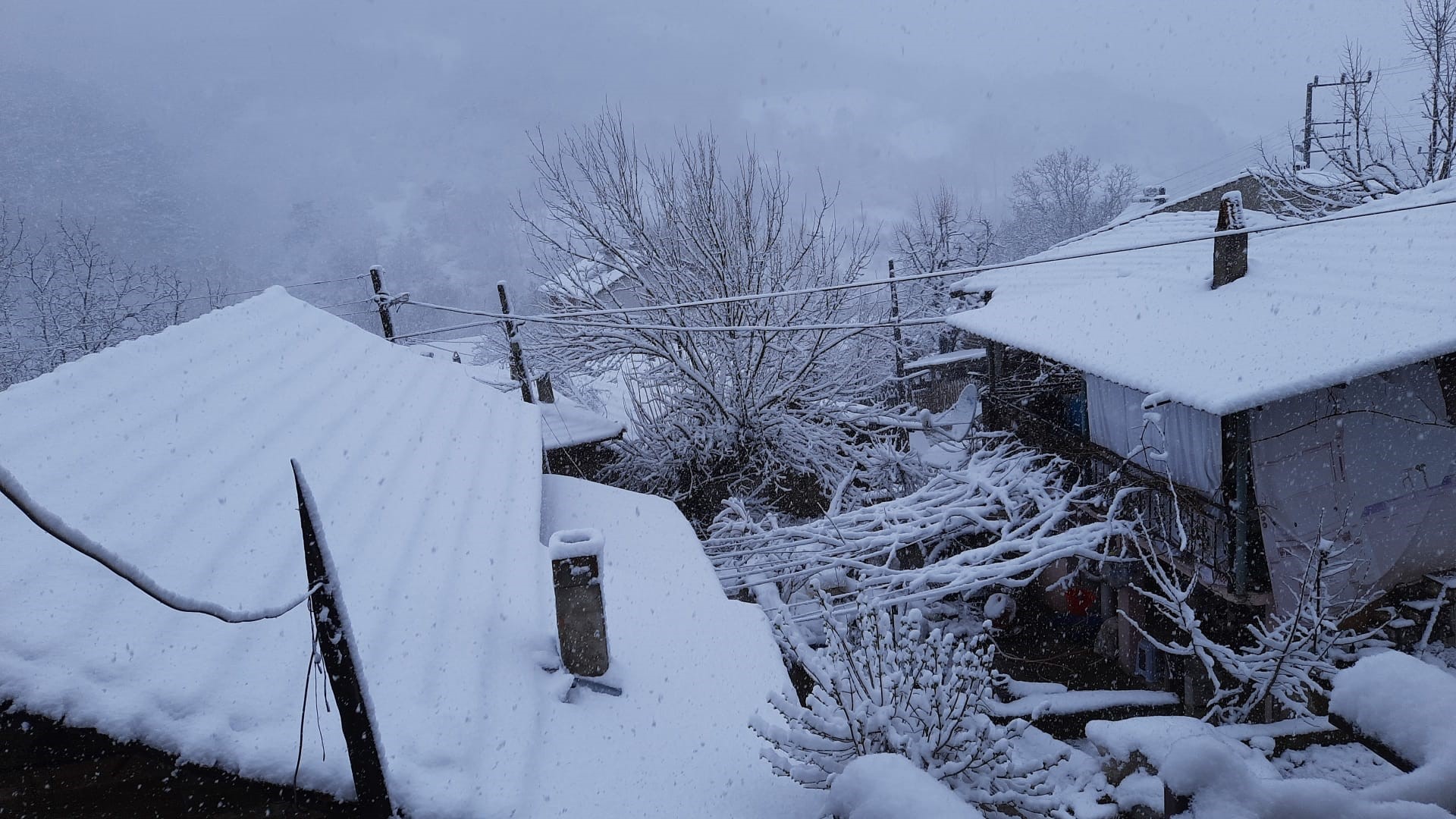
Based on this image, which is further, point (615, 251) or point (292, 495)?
point (615, 251)

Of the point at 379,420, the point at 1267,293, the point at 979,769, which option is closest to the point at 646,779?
the point at 979,769

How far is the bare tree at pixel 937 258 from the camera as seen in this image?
34625 mm

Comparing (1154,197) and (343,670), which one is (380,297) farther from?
(1154,197)

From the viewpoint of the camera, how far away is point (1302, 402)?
26.6ft

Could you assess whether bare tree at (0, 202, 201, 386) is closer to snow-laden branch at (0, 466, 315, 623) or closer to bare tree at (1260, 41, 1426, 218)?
snow-laden branch at (0, 466, 315, 623)

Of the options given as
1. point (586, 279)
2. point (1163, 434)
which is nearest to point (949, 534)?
point (1163, 434)

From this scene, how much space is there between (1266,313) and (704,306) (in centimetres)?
941

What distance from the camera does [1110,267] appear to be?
43.7 feet

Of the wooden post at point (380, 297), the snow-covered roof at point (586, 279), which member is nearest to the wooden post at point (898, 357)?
the snow-covered roof at point (586, 279)

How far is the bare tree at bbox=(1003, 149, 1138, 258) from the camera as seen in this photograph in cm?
5112

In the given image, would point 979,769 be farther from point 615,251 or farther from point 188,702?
point 615,251

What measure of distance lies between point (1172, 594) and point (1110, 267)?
737 centimetres

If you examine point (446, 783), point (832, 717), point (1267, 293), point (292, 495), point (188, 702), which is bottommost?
point (832, 717)

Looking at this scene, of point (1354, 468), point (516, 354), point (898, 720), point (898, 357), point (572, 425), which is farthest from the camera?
point (898, 357)
